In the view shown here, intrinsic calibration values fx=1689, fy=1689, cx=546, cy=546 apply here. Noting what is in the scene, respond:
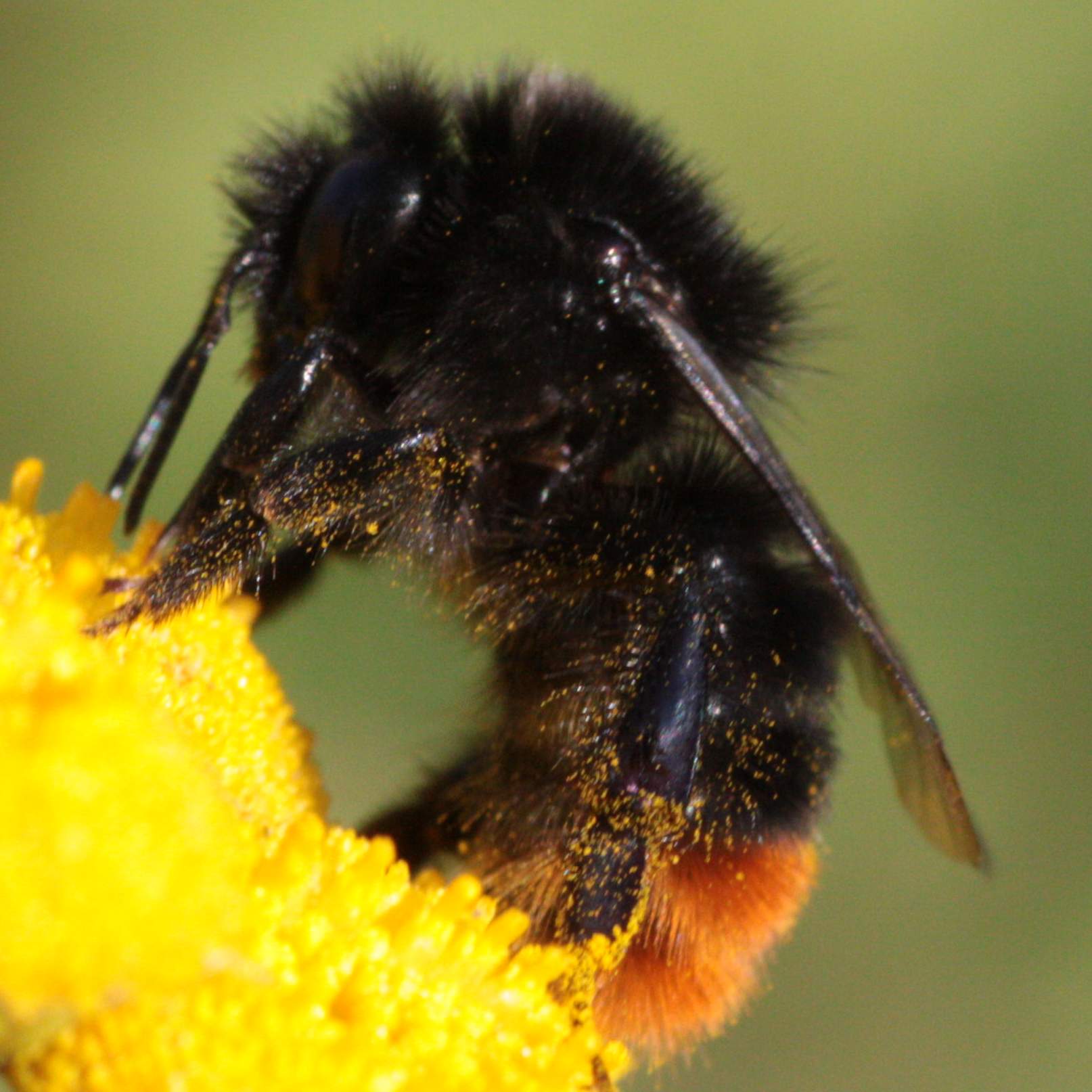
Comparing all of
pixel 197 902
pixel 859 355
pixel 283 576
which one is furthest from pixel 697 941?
pixel 859 355

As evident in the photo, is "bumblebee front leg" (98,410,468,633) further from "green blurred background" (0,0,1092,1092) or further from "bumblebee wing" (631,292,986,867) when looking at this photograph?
"green blurred background" (0,0,1092,1092)

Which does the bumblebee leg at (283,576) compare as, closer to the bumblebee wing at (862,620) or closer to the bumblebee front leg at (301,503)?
the bumblebee front leg at (301,503)

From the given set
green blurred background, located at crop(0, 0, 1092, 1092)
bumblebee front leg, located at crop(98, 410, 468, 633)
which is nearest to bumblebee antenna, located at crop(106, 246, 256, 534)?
bumblebee front leg, located at crop(98, 410, 468, 633)

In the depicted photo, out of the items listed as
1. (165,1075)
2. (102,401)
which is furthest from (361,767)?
(165,1075)

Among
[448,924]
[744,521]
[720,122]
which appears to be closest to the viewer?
[448,924]

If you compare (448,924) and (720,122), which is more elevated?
(448,924)

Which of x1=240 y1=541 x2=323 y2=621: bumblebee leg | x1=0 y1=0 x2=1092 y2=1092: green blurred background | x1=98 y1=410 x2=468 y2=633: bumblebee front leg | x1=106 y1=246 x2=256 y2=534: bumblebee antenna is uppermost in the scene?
x1=106 y1=246 x2=256 y2=534: bumblebee antenna

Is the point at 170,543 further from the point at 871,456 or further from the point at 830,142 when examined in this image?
the point at 830,142
